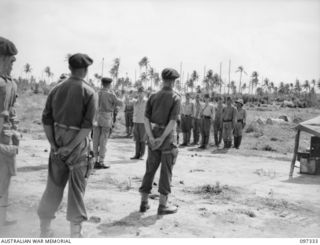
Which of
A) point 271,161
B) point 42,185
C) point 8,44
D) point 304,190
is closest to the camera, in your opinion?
point 8,44

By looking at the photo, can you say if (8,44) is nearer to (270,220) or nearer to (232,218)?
(232,218)

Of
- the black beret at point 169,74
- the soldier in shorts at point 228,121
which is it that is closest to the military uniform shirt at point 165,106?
the black beret at point 169,74

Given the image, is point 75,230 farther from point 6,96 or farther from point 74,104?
point 6,96

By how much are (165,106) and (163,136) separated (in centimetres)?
44

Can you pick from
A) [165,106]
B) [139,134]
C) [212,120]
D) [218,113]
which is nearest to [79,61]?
[165,106]

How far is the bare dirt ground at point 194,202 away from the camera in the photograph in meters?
5.18

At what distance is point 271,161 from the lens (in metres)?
12.1

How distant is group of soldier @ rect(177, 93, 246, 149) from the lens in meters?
15.0

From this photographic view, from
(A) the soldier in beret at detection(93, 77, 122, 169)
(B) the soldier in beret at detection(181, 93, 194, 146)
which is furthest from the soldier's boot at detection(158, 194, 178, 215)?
(B) the soldier in beret at detection(181, 93, 194, 146)

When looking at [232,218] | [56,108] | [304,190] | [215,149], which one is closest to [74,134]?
[56,108]

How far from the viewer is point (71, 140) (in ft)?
14.0

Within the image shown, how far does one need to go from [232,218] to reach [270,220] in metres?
0.56

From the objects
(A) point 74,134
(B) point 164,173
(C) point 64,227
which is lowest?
(C) point 64,227

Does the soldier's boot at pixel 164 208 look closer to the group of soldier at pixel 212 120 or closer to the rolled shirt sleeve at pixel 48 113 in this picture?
the rolled shirt sleeve at pixel 48 113
